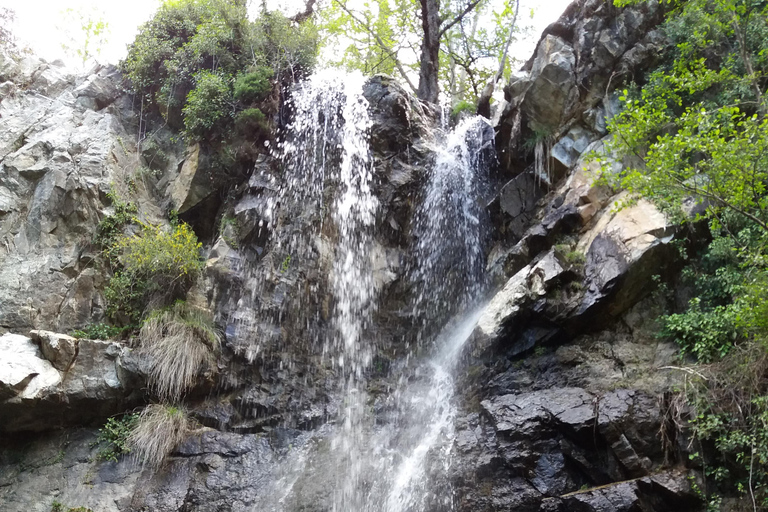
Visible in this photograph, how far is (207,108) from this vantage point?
921 cm

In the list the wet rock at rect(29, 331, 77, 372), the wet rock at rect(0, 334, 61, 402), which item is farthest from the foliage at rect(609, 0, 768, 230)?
the wet rock at rect(0, 334, 61, 402)

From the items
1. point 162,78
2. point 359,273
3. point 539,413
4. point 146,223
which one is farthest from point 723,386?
point 162,78

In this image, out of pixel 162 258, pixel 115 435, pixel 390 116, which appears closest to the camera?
pixel 115 435

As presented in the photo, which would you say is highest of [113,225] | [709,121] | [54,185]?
[709,121]

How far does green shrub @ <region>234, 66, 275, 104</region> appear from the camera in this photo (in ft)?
30.2

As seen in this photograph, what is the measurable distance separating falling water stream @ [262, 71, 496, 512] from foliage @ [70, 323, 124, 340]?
289 centimetres

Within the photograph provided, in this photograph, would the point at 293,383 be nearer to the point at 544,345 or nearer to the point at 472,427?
the point at 472,427

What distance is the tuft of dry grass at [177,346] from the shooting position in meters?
6.41

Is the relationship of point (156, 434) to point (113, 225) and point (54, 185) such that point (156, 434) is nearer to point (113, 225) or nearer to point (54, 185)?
point (113, 225)

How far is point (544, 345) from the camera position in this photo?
21.0ft

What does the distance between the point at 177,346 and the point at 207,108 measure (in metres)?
4.72

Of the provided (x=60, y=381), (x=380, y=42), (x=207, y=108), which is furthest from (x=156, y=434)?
(x=380, y=42)

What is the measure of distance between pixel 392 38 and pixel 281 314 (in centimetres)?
1080

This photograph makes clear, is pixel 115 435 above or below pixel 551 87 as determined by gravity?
below
